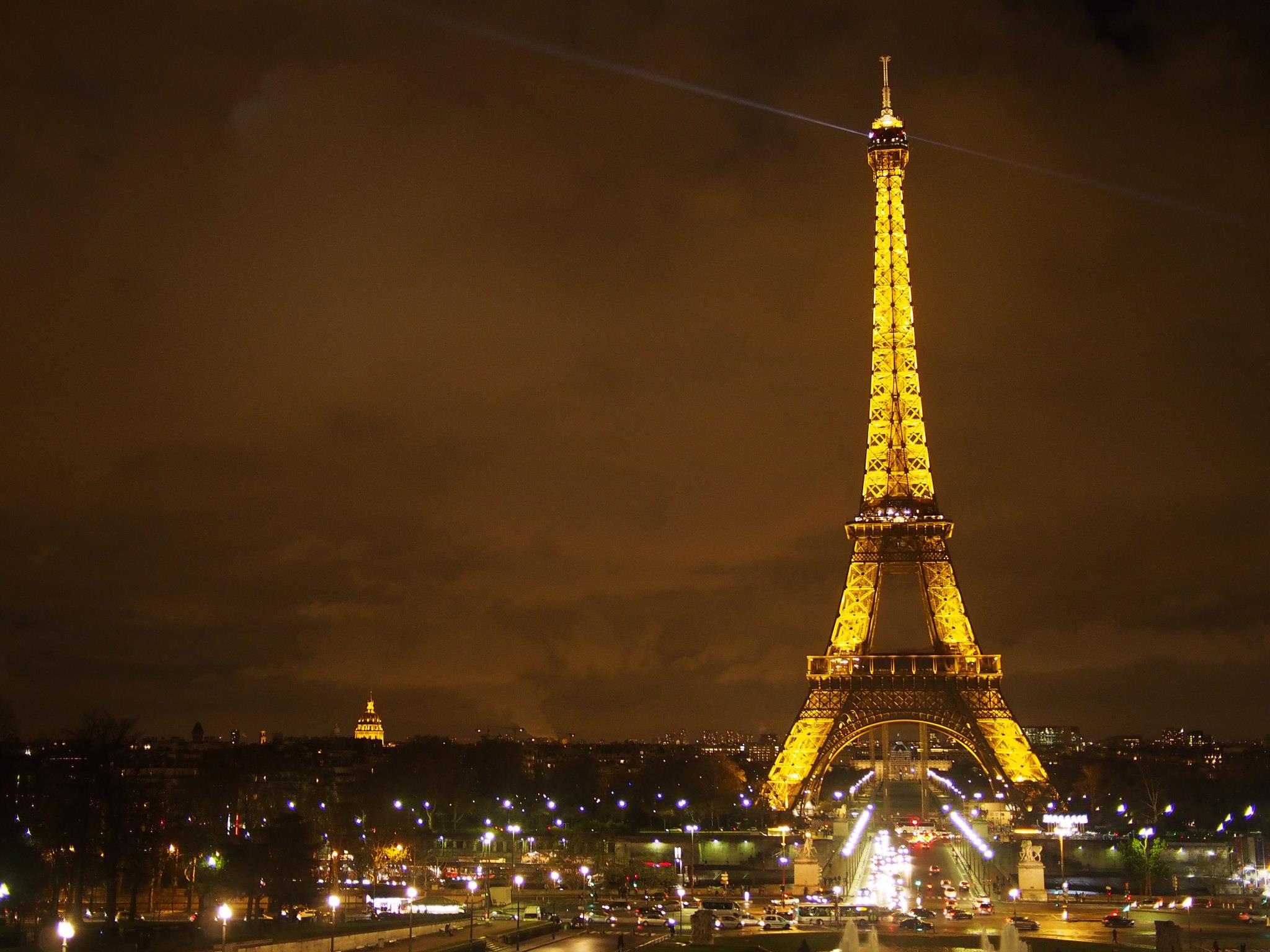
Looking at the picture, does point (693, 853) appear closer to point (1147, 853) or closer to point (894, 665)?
point (894, 665)

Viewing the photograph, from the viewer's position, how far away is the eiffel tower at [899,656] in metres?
103

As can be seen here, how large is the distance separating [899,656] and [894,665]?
0.67m

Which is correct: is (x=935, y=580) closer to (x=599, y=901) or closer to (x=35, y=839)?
(x=599, y=901)

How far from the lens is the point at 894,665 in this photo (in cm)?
10512

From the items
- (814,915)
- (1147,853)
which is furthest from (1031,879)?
(814,915)

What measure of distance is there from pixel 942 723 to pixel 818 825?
1154 centimetres

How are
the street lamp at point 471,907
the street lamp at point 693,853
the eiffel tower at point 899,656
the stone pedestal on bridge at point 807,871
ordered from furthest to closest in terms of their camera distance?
the eiffel tower at point 899,656
the street lamp at point 693,853
the stone pedestal on bridge at point 807,871
the street lamp at point 471,907

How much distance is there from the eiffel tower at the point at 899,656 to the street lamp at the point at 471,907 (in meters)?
26.3

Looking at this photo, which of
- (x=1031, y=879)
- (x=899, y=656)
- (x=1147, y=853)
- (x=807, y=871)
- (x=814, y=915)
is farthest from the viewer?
(x=899, y=656)

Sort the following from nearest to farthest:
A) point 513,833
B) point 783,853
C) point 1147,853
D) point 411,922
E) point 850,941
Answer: point 411,922 < point 850,941 < point 1147,853 < point 783,853 < point 513,833

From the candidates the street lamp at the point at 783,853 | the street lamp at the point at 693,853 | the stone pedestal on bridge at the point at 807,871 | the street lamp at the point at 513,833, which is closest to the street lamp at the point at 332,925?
the stone pedestal on bridge at the point at 807,871

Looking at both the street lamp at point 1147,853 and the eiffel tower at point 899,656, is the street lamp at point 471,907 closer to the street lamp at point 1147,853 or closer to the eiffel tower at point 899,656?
the eiffel tower at point 899,656

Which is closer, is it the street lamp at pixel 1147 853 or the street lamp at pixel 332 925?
the street lamp at pixel 332 925

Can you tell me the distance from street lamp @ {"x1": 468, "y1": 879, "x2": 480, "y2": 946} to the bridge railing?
28625 mm
